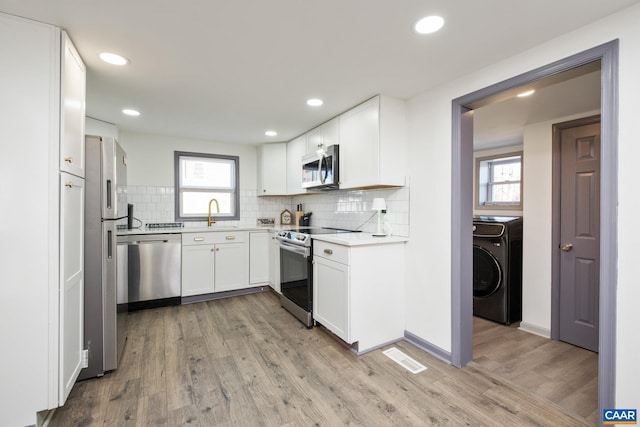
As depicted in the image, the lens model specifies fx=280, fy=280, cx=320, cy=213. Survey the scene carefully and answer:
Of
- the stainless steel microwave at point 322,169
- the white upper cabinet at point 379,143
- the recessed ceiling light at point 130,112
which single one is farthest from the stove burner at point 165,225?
the white upper cabinet at point 379,143

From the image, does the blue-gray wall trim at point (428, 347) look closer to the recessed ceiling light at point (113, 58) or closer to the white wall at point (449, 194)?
the white wall at point (449, 194)

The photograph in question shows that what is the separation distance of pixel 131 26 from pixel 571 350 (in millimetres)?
4114

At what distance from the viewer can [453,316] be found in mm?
2205

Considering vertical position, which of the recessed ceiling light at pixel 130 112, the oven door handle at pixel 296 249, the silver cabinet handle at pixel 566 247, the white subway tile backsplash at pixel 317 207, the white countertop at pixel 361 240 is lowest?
the oven door handle at pixel 296 249

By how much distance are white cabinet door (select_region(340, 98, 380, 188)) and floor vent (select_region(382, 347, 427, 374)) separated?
148cm

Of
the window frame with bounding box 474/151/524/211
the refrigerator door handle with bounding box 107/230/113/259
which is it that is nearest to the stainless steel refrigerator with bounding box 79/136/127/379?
the refrigerator door handle with bounding box 107/230/113/259

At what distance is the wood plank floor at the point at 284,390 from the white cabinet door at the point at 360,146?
1.56m

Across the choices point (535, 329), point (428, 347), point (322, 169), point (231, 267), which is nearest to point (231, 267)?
point (231, 267)

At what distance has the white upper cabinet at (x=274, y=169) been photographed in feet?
14.2

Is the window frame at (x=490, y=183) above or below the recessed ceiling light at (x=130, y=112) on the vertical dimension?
below

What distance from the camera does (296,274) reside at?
3104 millimetres

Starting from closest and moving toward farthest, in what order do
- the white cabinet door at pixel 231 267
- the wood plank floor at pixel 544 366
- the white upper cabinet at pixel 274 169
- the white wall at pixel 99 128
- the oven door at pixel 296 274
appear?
1. the wood plank floor at pixel 544 366
2. the oven door at pixel 296 274
3. the white wall at pixel 99 128
4. the white cabinet door at pixel 231 267
5. the white upper cabinet at pixel 274 169

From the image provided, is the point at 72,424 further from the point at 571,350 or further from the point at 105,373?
the point at 571,350

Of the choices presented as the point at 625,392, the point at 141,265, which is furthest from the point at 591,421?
the point at 141,265
